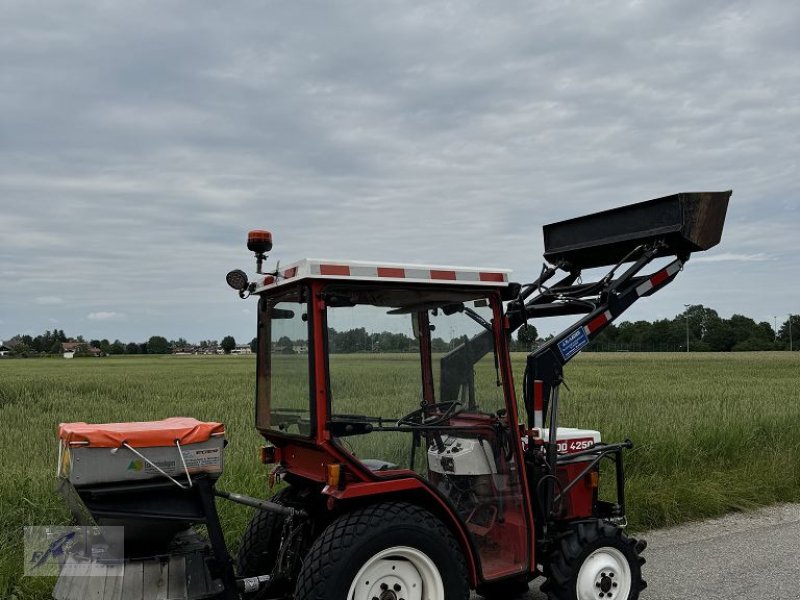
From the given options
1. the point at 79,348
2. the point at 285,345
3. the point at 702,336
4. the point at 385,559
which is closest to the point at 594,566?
the point at 385,559

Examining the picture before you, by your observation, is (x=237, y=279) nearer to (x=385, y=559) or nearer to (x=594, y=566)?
(x=385, y=559)

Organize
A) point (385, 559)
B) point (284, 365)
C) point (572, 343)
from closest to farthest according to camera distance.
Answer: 1. point (385, 559)
2. point (284, 365)
3. point (572, 343)

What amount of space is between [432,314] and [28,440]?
328 inches

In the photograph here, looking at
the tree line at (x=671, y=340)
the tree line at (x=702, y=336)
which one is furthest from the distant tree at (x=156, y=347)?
the tree line at (x=702, y=336)

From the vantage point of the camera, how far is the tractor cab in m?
4.05

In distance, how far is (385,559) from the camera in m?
3.81

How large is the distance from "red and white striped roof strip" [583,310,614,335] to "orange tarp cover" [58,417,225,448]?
244cm

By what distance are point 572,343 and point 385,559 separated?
75.5 inches

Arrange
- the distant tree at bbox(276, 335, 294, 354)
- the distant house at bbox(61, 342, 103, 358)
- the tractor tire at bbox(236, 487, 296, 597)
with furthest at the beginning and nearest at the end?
the distant house at bbox(61, 342, 103, 358), the tractor tire at bbox(236, 487, 296, 597), the distant tree at bbox(276, 335, 294, 354)

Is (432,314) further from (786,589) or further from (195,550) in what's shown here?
(786,589)

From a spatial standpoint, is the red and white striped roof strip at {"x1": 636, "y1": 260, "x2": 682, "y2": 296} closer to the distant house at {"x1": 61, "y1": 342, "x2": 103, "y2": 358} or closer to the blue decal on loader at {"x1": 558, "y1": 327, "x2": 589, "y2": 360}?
the blue decal on loader at {"x1": 558, "y1": 327, "x2": 589, "y2": 360}

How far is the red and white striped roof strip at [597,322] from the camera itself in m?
4.92

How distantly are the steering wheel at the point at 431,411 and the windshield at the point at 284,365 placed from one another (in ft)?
2.04

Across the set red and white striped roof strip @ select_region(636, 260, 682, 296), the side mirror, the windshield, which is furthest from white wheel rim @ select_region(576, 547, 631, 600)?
the side mirror
